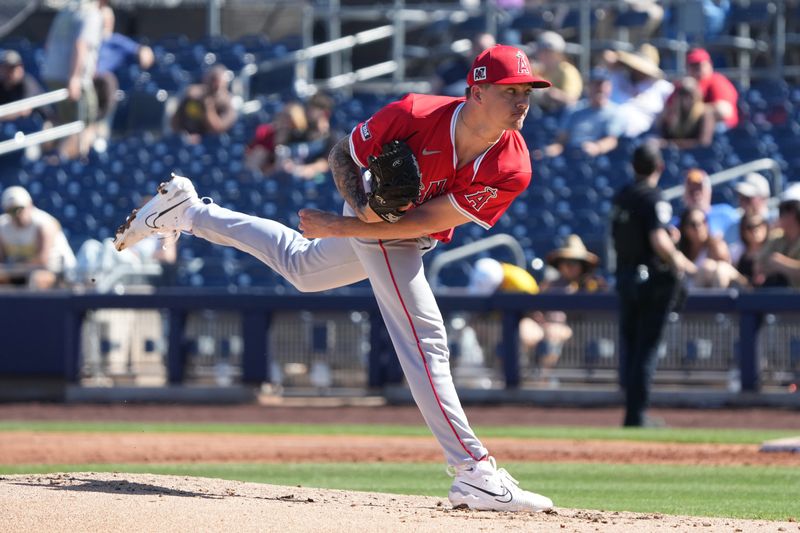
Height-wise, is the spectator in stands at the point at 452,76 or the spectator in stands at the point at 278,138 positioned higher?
the spectator in stands at the point at 452,76

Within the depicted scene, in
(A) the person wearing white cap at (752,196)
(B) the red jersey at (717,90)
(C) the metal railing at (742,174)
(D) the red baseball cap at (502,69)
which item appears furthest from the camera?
(B) the red jersey at (717,90)

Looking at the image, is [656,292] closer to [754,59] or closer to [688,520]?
A: [688,520]

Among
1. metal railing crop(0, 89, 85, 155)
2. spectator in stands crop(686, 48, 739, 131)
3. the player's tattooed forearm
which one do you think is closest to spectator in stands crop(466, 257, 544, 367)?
spectator in stands crop(686, 48, 739, 131)

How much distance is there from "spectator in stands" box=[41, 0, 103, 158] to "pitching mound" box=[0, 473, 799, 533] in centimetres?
1179

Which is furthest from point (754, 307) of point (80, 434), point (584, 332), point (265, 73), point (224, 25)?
point (224, 25)

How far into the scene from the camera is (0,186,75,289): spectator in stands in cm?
1404

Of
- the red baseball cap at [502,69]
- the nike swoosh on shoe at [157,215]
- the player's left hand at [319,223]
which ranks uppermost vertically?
the red baseball cap at [502,69]

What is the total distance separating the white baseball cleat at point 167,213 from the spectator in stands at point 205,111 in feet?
34.9

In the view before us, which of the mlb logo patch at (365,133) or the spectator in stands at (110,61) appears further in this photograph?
the spectator in stands at (110,61)

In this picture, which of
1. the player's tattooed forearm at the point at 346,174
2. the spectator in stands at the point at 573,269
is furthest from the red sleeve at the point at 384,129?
the spectator in stands at the point at 573,269

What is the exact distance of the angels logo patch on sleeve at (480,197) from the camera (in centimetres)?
569

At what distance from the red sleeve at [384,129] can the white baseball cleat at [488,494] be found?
135 centimetres

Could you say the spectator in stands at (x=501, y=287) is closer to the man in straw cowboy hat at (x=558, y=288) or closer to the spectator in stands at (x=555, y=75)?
the man in straw cowboy hat at (x=558, y=288)

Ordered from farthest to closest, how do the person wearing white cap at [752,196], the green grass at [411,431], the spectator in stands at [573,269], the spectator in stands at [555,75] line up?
the spectator in stands at [555,75] < the spectator in stands at [573,269] < the person wearing white cap at [752,196] < the green grass at [411,431]
